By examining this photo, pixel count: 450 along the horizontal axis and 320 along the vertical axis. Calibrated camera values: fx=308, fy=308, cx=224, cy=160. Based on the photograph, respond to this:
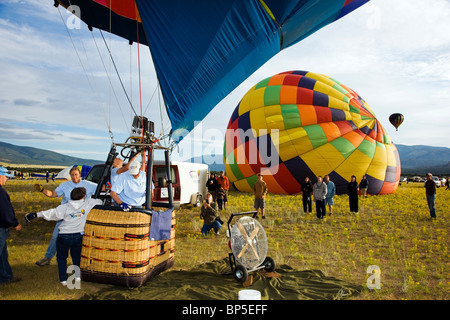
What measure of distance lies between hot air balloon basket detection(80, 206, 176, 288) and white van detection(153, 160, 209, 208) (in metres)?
4.97

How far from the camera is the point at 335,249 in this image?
7.18 m

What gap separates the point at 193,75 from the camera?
22.7ft

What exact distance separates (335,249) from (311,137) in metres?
9.33

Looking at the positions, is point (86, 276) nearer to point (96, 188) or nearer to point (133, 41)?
point (96, 188)

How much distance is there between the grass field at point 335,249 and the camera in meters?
4.88

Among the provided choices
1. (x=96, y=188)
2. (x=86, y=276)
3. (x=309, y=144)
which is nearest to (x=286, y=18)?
(x=96, y=188)

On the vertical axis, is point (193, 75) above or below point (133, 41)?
below

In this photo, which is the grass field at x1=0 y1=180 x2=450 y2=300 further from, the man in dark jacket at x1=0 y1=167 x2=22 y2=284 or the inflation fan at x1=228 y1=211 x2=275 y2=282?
the inflation fan at x1=228 y1=211 x2=275 y2=282

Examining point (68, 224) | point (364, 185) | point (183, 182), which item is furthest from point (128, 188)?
point (364, 185)

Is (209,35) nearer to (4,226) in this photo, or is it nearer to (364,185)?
(4,226)

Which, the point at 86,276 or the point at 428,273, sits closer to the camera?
the point at 86,276

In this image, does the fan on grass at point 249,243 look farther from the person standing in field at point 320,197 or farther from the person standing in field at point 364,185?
the person standing in field at point 364,185

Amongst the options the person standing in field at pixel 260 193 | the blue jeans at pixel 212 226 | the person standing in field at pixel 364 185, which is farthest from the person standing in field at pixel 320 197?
the person standing in field at pixel 364 185

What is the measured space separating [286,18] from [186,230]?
6.25m
